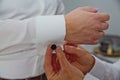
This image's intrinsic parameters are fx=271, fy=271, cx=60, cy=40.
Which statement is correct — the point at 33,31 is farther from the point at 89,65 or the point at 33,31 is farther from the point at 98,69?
the point at 98,69

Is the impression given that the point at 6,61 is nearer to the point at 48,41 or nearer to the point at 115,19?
the point at 48,41

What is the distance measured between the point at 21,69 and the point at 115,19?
1.56m

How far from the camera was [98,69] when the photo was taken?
108 cm

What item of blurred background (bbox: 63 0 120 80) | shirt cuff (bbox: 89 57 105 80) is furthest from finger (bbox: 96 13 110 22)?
blurred background (bbox: 63 0 120 80)

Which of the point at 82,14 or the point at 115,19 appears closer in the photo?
the point at 82,14

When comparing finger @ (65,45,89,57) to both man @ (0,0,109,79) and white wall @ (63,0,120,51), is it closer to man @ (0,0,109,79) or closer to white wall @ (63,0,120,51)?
man @ (0,0,109,79)

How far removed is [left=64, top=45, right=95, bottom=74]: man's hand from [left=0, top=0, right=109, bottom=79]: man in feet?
0.28

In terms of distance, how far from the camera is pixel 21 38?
0.67 m

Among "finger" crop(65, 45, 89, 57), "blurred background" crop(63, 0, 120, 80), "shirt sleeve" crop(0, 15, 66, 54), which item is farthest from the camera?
"blurred background" crop(63, 0, 120, 80)

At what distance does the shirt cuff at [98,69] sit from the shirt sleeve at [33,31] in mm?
389

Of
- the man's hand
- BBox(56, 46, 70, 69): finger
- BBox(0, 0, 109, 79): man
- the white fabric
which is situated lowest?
the white fabric

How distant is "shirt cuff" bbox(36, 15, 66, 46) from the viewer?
670 mm

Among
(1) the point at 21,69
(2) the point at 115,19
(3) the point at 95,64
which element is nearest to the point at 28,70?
(1) the point at 21,69

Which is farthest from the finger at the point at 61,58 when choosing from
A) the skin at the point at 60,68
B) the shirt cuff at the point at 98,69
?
the shirt cuff at the point at 98,69
